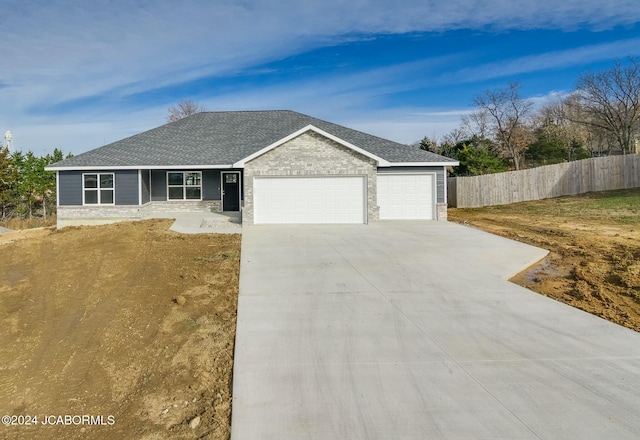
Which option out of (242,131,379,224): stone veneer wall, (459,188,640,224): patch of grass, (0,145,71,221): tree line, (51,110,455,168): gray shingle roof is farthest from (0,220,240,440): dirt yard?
(459,188,640,224): patch of grass

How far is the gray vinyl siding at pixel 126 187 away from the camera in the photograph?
1850 centimetres

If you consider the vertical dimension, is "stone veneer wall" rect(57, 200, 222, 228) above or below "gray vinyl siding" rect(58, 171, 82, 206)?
below

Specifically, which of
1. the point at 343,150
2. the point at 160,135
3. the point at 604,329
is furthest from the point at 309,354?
the point at 160,135

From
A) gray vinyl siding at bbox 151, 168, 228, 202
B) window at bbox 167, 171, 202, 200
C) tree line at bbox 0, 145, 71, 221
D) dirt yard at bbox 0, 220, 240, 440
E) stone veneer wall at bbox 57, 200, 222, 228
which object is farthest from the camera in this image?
tree line at bbox 0, 145, 71, 221

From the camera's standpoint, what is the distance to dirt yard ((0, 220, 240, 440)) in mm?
3627

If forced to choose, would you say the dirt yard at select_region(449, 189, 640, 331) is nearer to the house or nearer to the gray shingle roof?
the house

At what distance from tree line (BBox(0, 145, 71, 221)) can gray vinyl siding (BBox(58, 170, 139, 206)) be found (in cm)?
724

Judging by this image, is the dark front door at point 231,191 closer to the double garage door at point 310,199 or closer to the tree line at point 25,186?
the double garage door at point 310,199

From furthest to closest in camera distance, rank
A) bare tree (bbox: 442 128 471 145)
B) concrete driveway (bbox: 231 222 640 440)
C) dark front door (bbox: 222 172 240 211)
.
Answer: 1. bare tree (bbox: 442 128 471 145)
2. dark front door (bbox: 222 172 240 211)
3. concrete driveway (bbox: 231 222 640 440)

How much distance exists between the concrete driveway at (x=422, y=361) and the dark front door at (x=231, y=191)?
12995mm

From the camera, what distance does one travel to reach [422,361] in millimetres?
4652

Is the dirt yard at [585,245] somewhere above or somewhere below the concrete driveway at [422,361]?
above

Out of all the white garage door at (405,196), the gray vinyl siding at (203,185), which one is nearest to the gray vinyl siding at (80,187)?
the gray vinyl siding at (203,185)

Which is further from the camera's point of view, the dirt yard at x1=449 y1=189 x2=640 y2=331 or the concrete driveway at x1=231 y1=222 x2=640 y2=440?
the dirt yard at x1=449 y1=189 x2=640 y2=331
